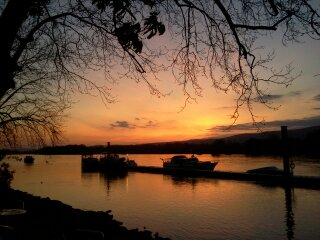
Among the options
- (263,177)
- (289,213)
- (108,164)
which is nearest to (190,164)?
Answer: (108,164)

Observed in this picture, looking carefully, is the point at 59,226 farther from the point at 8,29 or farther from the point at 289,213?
the point at 289,213

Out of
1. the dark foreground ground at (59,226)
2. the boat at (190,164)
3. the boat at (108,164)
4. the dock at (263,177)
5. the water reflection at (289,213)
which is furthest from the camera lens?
the boat at (108,164)

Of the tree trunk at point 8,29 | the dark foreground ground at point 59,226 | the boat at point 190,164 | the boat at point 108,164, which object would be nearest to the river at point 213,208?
the dark foreground ground at point 59,226

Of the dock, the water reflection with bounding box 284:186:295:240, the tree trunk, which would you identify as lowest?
the water reflection with bounding box 284:186:295:240

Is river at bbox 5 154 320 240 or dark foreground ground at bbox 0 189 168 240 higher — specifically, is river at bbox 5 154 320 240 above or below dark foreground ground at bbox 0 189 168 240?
below

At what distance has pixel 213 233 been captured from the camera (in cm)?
1928

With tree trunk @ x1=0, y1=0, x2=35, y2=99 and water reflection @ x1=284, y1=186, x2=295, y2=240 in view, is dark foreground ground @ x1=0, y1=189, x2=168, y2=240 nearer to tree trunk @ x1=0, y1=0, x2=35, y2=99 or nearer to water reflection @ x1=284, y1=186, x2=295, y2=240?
tree trunk @ x1=0, y1=0, x2=35, y2=99

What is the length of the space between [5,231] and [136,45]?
5.30m

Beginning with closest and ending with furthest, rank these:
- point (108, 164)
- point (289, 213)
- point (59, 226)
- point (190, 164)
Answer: point (59, 226), point (289, 213), point (190, 164), point (108, 164)

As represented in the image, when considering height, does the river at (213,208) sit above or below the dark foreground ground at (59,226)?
below

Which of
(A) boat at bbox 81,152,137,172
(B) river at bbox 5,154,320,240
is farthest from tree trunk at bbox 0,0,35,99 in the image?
(A) boat at bbox 81,152,137,172

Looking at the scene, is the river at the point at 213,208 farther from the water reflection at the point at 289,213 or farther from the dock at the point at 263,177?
the dock at the point at 263,177

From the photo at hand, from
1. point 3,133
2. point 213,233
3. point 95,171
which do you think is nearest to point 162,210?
point 213,233

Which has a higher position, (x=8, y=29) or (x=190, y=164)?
(x=8, y=29)
